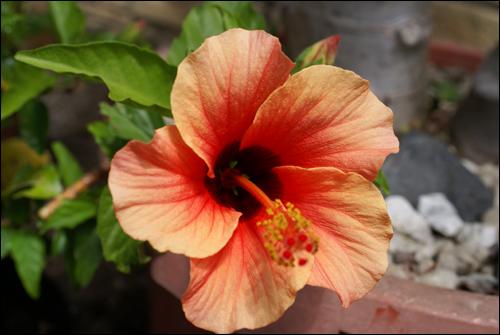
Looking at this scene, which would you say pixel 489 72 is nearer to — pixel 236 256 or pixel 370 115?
pixel 370 115

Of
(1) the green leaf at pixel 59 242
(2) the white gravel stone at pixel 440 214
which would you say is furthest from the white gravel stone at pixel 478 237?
(1) the green leaf at pixel 59 242

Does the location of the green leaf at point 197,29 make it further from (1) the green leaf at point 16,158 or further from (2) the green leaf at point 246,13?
(1) the green leaf at point 16,158

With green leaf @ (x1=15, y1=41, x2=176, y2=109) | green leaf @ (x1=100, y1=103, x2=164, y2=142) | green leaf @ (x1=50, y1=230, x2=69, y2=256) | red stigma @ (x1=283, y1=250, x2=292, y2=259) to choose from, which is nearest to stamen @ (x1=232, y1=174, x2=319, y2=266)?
red stigma @ (x1=283, y1=250, x2=292, y2=259)

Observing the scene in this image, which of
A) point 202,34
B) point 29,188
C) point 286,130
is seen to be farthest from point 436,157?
point 29,188

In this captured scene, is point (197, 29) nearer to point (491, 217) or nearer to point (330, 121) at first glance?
point (330, 121)

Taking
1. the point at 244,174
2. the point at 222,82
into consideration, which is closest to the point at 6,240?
the point at 244,174

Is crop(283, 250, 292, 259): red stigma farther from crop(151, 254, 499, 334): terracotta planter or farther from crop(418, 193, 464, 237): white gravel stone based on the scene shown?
crop(418, 193, 464, 237): white gravel stone
